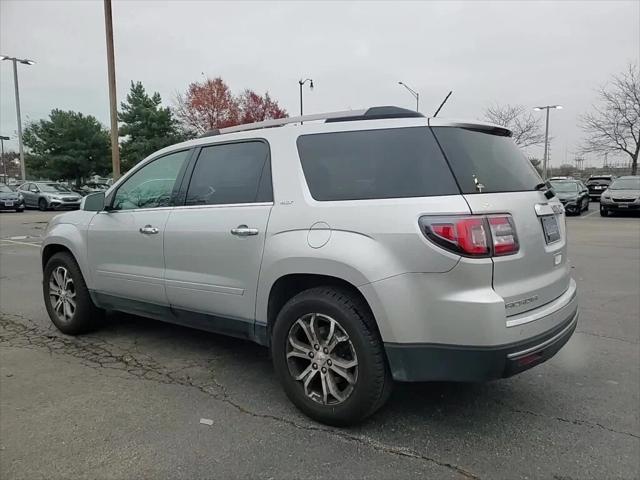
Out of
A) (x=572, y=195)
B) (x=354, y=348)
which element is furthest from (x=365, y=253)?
Answer: (x=572, y=195)

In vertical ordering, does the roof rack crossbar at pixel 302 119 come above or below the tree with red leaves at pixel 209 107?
below

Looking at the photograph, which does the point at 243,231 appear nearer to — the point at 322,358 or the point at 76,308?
the point at 322,358

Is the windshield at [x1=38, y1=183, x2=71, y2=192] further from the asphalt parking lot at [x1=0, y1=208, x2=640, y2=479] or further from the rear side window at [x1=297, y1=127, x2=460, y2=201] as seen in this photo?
the rear side window at [x1=297, y1=127, x2=460, y2=201]

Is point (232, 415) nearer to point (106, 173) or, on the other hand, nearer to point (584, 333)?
point (584, 333)

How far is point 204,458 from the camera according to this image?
277cm

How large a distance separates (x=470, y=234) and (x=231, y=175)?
1.82m

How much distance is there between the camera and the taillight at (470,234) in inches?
103

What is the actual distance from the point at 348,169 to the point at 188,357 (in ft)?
7.34

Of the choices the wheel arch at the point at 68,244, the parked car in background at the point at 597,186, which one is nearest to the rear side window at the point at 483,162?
the wheel arch at the point at 68,244

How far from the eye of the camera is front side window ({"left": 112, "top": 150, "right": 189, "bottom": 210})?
162 inches

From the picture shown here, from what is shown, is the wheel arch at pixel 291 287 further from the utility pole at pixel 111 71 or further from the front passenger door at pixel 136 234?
the utility pole at pixel 111 71

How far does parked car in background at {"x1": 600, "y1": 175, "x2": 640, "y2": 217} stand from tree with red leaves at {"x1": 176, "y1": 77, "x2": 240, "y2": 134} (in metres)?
29.9

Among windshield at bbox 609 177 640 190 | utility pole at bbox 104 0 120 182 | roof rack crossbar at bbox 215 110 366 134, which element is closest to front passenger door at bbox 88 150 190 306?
roof rack crossbar at bbox 215 110 366 134

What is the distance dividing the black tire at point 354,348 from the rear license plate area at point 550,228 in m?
1.15
